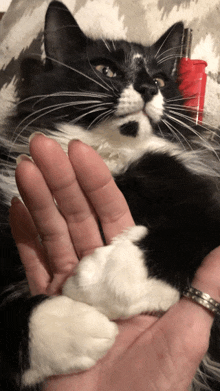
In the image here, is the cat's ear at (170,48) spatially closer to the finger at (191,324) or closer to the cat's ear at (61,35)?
the cat's ear at (61,35)

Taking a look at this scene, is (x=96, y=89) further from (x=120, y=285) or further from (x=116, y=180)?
(x=120, y=285)

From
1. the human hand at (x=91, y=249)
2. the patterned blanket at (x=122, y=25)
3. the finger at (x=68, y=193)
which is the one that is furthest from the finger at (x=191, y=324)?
the patterned blanket at (x=122, y=25)

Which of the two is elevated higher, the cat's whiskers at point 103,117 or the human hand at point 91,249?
the cat's whiskers at point 103,117

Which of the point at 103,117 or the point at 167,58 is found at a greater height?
the point at 167,58

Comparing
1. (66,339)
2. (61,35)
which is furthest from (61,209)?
(61,35)

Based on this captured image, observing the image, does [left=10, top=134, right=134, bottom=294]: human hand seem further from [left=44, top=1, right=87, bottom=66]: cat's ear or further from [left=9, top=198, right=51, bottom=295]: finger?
[left=44, top=1, right=87, bottom=66]: cat's ear

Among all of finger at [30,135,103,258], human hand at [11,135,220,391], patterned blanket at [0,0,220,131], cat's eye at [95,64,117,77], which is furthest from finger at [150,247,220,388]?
patterned blanket at [0,0,220,131]

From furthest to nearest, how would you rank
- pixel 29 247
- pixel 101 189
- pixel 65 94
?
pixel 65 94 < pixel 29 247 < pixel 101 189
